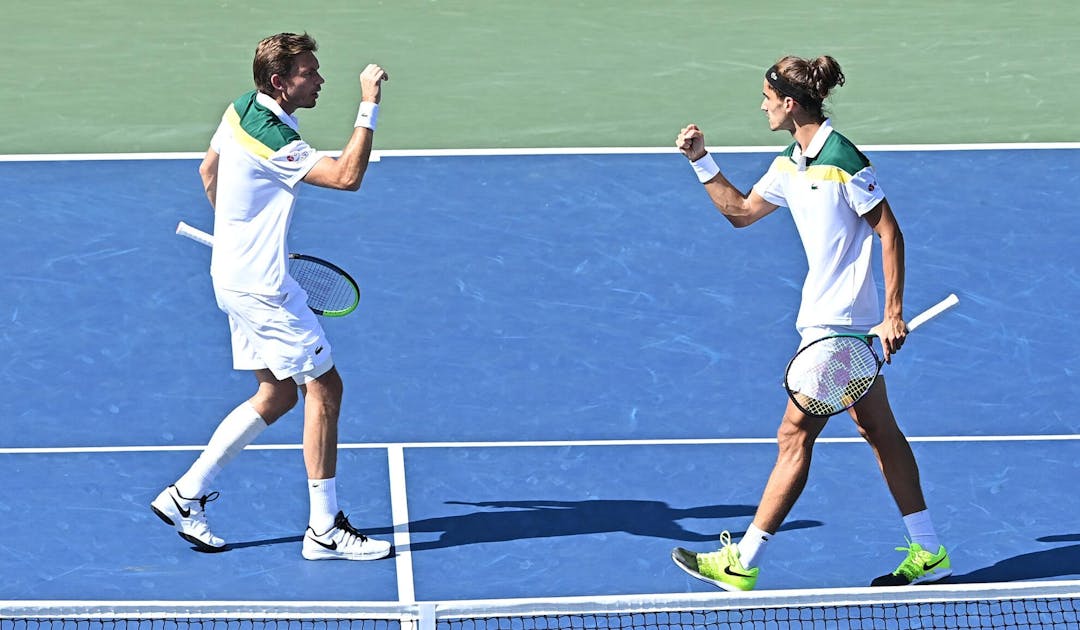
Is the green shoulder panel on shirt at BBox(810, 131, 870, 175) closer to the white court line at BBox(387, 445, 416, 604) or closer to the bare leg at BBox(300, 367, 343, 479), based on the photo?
the bare leg at BBox(300, 367, 343, 479)

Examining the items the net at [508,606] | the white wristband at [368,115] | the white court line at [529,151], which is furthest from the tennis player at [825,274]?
the white court line at [529,151]

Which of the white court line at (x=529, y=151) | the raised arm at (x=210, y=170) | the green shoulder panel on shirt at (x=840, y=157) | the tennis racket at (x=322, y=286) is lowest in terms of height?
the green shoulder panel on shirt at (x=840, y=157)

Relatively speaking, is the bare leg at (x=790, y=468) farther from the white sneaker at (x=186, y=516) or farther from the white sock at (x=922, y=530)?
the white sneaker at (x=186, y=516)

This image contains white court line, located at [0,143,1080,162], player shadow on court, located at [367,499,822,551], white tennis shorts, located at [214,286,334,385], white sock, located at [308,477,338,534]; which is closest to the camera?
white tennis shorts, located at [214,286,334,385]

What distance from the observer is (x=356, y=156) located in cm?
732

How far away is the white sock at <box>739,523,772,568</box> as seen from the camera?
751 centimetres

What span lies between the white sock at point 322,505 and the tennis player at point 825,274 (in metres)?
1.44

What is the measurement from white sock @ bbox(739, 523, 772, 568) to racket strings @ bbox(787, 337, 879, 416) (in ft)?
1.87

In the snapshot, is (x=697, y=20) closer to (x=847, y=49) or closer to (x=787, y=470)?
(x=847, y=49)

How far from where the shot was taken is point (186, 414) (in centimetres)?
946

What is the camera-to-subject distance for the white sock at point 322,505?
7.82 metres

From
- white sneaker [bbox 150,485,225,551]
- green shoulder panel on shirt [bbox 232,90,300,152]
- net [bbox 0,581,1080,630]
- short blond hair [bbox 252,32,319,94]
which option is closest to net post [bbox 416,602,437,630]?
net [bbox 0,581,1080,630]

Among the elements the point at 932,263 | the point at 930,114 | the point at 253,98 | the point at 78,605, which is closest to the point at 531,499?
the point at 253,98

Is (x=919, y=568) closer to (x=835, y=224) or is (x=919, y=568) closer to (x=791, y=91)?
(x=835, y=224)
